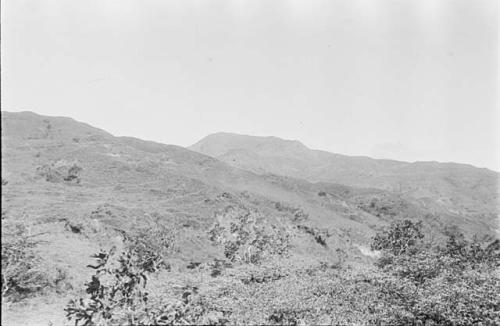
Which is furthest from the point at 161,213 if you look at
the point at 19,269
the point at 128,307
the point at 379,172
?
the point at 379,172

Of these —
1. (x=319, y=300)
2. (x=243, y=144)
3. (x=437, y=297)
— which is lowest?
(x=319, y=300)

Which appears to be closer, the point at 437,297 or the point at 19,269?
the point at 437,297

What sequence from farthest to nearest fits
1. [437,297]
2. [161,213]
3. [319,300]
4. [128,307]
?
1. [161,213]
2. [319,300]
3. [437,297]
4. [128,307]

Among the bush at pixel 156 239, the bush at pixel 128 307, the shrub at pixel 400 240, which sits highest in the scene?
the bush at pixel 128 307

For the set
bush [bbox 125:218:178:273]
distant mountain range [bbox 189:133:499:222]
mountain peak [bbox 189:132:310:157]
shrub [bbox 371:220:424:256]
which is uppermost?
mountain peak [bbox 189:132:310:157]

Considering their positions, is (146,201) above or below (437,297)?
below

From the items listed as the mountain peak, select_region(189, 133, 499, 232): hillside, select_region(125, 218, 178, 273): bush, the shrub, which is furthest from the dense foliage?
the mountain peak

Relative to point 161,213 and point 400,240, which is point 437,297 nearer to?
point 400,240

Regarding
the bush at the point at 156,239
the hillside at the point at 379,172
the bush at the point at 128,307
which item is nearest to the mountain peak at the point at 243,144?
the hillside at the point at 379,172

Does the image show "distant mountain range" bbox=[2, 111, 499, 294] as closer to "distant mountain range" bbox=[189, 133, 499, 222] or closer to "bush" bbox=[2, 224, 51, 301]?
"bush" bbox=[2, 224, 51, 301]

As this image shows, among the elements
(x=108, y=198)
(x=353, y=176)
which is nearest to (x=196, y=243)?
(x=108, y=198)

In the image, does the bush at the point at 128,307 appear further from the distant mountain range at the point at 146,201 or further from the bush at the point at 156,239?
the bush at the point at 156,239

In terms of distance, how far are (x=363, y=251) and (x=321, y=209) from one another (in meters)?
9.67

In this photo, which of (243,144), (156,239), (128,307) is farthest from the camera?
(243,144)
